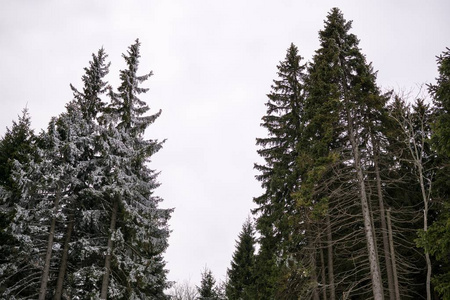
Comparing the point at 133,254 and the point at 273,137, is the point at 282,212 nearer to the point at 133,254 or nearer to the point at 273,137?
the point at 273,137

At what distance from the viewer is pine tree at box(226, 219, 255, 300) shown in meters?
29.9

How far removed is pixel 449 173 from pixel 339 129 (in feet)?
16.9

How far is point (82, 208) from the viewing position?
16.0 m

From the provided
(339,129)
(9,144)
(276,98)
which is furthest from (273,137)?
(9,144)

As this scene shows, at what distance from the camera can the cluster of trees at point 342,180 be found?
1209 cm

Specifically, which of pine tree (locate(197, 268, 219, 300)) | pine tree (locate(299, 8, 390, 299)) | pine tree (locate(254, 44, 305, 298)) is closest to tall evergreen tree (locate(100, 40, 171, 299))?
pine tree (locate(254, 44, 305, 298))

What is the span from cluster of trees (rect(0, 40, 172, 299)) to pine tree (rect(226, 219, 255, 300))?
15.9 meters

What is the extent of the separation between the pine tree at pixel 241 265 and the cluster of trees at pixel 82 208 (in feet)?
52.1

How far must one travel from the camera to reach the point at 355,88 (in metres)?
13.7

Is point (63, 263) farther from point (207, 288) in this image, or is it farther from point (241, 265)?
point (207, 288)

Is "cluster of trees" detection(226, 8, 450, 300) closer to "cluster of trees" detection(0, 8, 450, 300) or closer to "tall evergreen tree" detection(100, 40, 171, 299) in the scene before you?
"cluster of trees" detection(0, 8, 450, 300)

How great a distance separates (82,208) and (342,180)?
1318 cm

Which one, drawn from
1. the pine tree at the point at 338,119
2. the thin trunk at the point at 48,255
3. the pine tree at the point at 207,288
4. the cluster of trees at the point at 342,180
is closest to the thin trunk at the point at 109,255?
the thin trunk at the point at 48,255

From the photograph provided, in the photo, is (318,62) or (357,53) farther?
(318,62)
